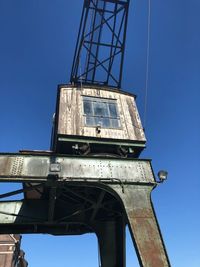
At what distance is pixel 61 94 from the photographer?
9914 millimetres

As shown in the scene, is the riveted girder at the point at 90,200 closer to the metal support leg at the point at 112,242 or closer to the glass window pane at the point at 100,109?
the metal support leg at the point at 112,242

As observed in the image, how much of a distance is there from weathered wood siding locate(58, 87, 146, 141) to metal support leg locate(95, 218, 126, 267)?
10.8 feet

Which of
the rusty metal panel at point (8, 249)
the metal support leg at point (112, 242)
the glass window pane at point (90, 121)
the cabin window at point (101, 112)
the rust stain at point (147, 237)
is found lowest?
the rust stain at point (147, 237)

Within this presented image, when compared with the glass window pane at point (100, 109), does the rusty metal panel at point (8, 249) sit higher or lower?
higher

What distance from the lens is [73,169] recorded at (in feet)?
24.6

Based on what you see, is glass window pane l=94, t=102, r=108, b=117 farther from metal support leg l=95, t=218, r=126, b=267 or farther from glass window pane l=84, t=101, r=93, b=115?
metal support leg l=95, t=218, r=126, b=267

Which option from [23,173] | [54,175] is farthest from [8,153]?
[54,175]

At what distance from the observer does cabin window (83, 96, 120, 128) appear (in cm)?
941

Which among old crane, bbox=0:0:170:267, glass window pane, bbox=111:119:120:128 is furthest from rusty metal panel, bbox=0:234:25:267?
glass window pane, bbox=111:119:120:128

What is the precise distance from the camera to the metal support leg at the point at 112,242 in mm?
9906

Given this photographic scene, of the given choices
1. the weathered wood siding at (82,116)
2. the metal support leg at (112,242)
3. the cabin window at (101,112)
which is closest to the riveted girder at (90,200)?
the metal support leg at (112,242)

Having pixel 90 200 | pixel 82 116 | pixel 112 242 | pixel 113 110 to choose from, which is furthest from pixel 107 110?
pixel 112 242

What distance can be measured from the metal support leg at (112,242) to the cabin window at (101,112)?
3.57 metres

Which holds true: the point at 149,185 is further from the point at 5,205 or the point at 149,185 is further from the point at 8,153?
the point at 5,205
